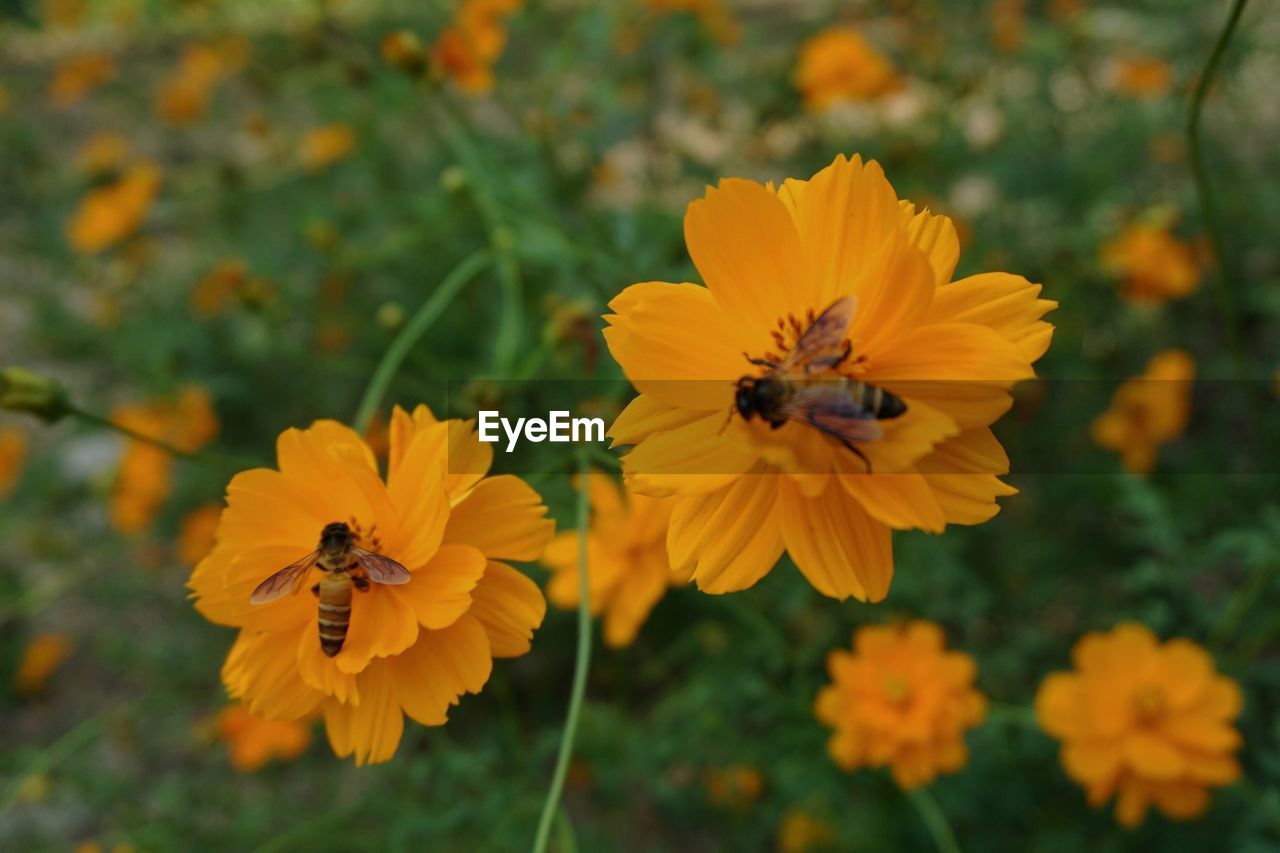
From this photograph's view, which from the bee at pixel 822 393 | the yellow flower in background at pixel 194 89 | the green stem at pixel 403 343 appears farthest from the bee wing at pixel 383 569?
the yellow flower in background at pixel 194 89

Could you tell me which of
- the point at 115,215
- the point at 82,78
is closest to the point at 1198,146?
the point at 115,215

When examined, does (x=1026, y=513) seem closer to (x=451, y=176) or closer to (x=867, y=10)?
(x=867, y=10)

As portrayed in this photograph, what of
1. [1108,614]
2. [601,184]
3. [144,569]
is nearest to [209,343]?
[144,569]

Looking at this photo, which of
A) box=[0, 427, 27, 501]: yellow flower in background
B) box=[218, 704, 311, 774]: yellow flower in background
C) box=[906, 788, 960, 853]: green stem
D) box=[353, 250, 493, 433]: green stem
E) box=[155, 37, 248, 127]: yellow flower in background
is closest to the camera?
box=[353, 250, 493, 433]: green stem

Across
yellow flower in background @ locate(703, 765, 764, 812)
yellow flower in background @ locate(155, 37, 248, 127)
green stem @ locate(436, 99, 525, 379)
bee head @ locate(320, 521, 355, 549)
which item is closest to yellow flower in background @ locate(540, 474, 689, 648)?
green stem @ locate(436, 99, 525, 379)

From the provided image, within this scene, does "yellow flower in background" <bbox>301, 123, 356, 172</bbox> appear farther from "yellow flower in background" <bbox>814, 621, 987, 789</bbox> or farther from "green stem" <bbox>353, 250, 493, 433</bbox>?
"yellow flower in background" <bbox>814, 621, 987, 789</bbox>

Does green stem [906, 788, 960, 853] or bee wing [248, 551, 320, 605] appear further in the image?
green stem [906, 788, 960, 853]

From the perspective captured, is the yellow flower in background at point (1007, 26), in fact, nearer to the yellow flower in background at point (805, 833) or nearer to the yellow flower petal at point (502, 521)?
the yellow flower in background at point (805, 833)
